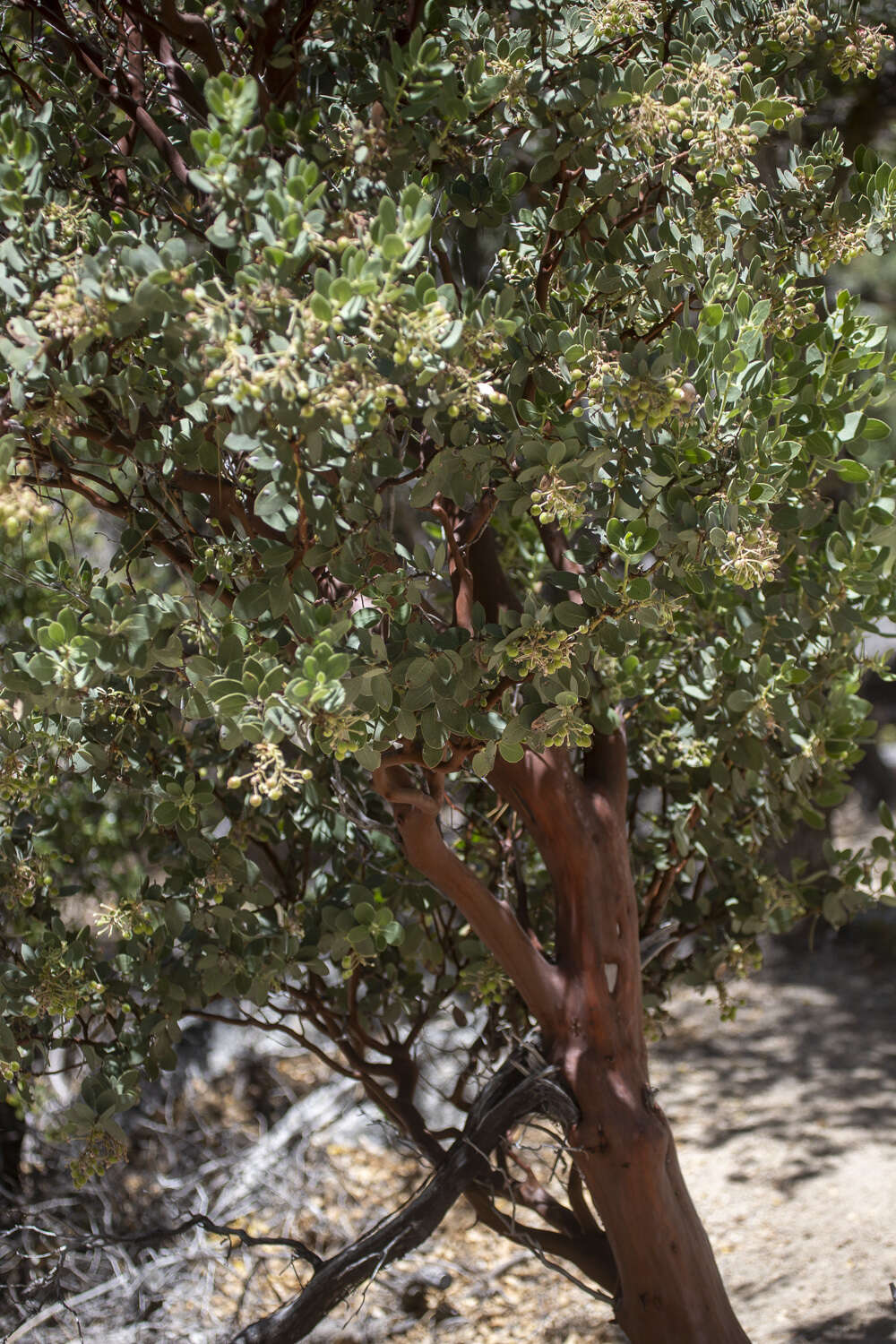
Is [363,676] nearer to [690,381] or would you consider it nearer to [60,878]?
[690,381]

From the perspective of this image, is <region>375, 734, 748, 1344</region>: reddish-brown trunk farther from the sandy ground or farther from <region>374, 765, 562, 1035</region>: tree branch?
the sandy ground

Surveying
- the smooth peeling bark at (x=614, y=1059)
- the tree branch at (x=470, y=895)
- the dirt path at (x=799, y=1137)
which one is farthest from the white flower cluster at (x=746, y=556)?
the dirt path at (x=799, y=1137)

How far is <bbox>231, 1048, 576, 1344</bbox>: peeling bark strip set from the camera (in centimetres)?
253

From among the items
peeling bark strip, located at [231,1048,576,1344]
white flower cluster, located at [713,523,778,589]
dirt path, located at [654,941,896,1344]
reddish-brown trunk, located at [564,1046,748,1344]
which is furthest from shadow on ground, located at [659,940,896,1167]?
white flower cluster, located at [713,523,778,589]

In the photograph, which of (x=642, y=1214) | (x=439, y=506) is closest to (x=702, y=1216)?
(x=642, y=1214)

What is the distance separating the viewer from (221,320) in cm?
144

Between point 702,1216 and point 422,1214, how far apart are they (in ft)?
6.67

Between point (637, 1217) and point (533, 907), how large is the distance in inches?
32.9

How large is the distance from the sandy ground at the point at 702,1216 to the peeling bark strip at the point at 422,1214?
0.68 m

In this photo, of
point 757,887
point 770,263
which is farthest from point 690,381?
point 757,887

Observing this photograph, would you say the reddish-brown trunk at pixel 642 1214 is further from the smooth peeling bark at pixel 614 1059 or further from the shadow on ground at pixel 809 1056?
the shadow on ground at pixel 809 1056

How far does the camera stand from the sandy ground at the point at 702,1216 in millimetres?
3355

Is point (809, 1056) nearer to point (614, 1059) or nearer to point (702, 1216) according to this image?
point (702, 1216)

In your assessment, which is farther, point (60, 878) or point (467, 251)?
point (60, 878)
